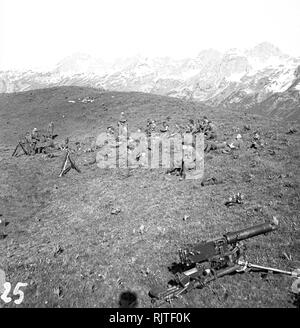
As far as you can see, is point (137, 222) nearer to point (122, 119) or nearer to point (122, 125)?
point (122, 125)

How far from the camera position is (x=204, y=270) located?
10.8m

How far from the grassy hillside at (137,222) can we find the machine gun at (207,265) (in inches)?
13.4

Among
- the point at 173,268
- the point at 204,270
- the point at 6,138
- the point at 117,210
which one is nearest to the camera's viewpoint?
the point at 204,270

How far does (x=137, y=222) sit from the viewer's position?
55.4 ft

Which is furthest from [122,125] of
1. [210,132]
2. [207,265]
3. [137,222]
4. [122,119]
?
[207,265]

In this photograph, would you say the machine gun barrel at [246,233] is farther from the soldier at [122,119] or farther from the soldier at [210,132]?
the soldier at [122,119]

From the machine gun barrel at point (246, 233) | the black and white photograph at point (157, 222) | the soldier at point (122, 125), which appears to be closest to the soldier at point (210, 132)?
the black and white photograph at point (157, 222)

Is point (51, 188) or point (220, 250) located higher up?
point (220, 250)

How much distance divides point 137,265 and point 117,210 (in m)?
5.95

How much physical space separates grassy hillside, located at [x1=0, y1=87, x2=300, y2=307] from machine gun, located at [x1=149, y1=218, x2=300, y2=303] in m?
0.34

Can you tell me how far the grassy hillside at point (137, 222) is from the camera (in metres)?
11.4

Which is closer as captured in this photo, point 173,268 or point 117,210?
point 173,268
